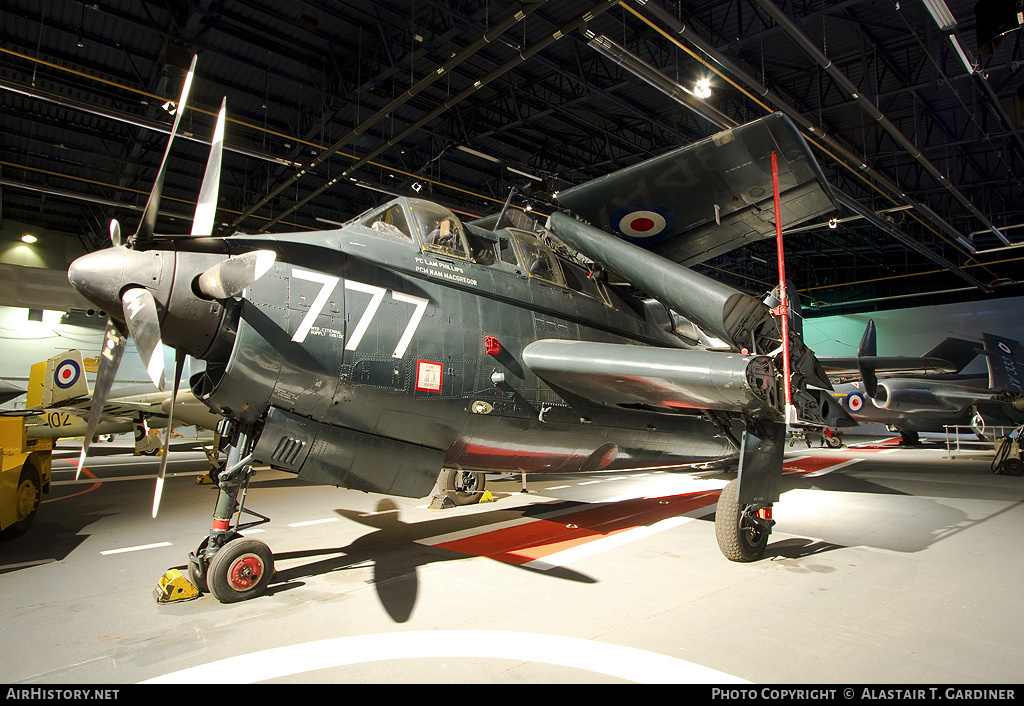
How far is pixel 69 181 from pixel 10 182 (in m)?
5.26

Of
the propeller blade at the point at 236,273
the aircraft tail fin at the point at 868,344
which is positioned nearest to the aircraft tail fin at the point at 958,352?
the aircraft tail fin at the point at 868,344

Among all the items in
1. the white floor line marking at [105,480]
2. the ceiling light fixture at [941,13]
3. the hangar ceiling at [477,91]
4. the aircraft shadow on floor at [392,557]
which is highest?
the hangar ceiling at [477,91]

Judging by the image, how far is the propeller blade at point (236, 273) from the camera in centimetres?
377

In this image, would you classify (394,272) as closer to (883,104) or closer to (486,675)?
(486,675)

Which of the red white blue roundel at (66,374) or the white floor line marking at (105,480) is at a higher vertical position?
the red white blue roundel at (66,374)

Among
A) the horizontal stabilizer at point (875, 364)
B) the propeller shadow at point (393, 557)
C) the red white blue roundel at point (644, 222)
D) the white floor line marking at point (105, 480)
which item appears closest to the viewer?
the propeller shadow at point (393, 557)

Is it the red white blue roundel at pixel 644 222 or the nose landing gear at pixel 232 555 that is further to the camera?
the red white blue roundel at pixel 644 222

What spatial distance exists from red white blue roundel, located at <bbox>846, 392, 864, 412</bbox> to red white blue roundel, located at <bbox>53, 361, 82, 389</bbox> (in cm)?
2792

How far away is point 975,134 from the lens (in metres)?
17.2

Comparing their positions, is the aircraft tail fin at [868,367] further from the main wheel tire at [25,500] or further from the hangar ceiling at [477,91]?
the main wheel tire at [25,500]

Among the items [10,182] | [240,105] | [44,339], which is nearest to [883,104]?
[240,105]

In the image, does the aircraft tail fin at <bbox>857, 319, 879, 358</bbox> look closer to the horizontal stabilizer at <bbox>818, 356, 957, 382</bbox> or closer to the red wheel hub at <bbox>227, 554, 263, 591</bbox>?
the horizontal stabilizer at <bbox>818, 356, 957, 382</bbox>

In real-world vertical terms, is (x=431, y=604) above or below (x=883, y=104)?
below

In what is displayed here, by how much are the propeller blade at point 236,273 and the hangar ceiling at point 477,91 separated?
4.06 metres
